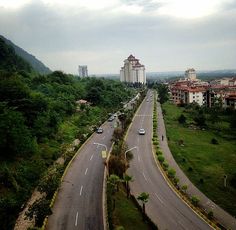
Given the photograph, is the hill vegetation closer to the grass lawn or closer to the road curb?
the road curb

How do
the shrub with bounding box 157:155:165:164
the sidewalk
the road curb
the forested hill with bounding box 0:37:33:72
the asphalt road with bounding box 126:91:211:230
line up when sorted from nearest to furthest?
1. the asphalt road with bounding box 126:91:211:230
2. the road curb
3. the sidewalk
4. the shrub with bounding box 157:155:165:164
5. the forested hill with bounding box 0:37:33:72

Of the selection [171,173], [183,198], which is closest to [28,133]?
[171,173]

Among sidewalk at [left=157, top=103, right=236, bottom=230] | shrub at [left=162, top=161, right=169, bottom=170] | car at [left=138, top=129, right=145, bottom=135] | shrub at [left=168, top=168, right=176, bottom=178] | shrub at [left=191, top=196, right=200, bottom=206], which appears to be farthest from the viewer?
car at [left=138, top=129, right=145, bottom=135]

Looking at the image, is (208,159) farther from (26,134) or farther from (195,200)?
(26,134)

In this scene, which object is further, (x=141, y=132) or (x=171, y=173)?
(x=141, y=132)

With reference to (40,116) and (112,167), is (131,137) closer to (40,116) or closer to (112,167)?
(40,116)

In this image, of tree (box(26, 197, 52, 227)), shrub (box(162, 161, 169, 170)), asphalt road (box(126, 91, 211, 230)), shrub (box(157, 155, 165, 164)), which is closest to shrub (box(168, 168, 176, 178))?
asphalt road (box(126, 91, 211, 230))

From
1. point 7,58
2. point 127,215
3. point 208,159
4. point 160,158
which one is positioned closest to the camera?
point 127,215
